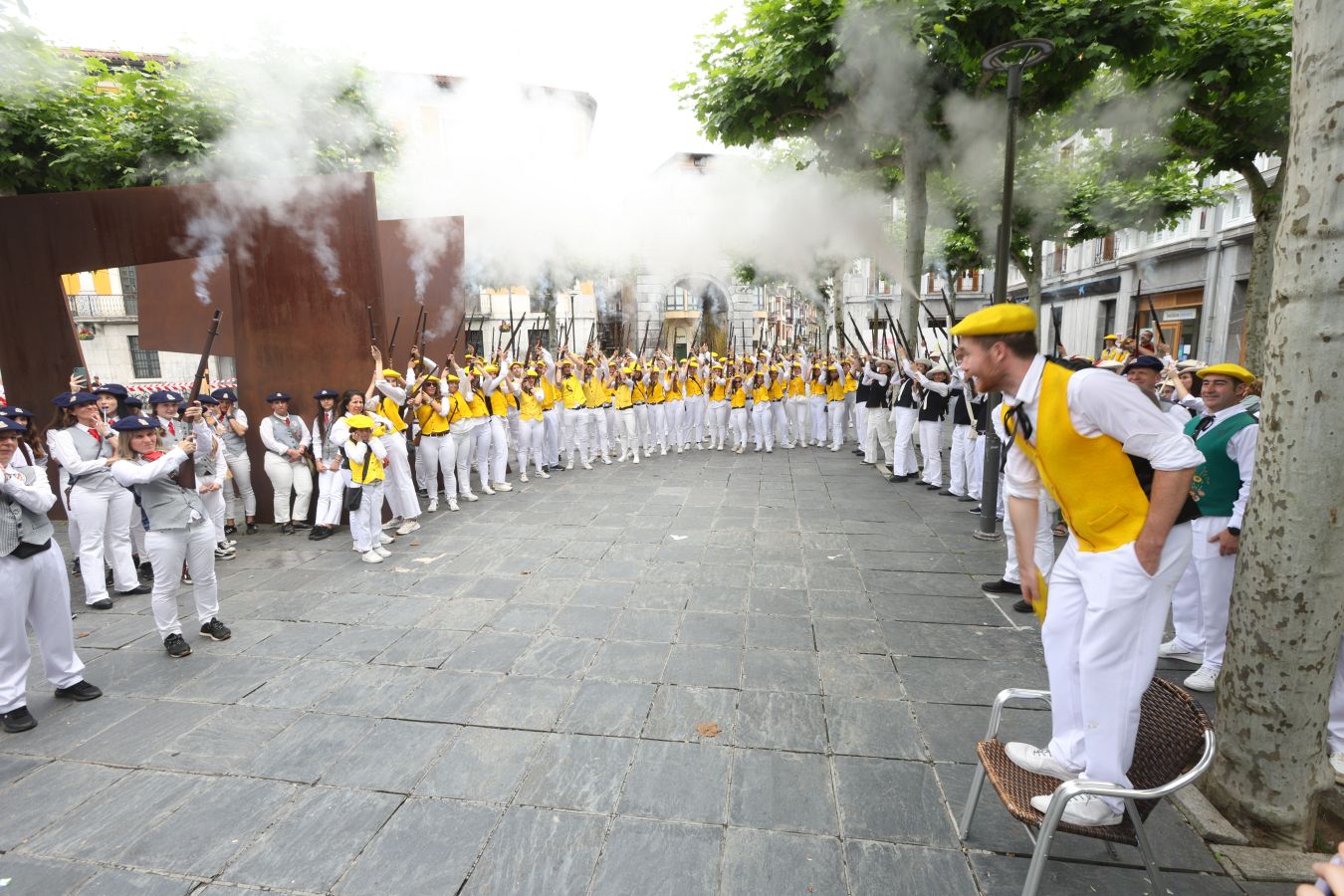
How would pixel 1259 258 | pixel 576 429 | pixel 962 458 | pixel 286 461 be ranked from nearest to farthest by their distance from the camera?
pixel 286 461
pixel 962 458
pixel 1259 258
pixel 576 429

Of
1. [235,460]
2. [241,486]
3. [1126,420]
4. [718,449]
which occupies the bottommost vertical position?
[718,449]

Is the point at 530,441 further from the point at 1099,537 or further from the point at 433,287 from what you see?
the point at 1099,537

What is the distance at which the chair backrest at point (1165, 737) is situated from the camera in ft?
7.27

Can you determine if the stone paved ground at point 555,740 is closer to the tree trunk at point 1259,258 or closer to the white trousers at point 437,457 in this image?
the white trousers at point 437,457

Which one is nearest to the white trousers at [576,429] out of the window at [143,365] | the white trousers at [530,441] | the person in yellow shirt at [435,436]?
the white trousers at [530,441]

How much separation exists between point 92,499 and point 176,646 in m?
2.31

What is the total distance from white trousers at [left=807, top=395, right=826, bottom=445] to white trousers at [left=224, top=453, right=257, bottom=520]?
1092cm

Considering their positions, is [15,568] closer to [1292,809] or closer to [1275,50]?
[1292,809]

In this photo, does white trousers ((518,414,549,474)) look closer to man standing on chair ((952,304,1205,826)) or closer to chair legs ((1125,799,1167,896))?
man standing on chair ((952,304,1205,826))

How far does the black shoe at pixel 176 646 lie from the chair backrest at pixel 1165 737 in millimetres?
5734

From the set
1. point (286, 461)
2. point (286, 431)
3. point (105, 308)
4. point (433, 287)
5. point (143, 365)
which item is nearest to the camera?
point (286, 431)

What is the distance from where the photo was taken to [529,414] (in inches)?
442

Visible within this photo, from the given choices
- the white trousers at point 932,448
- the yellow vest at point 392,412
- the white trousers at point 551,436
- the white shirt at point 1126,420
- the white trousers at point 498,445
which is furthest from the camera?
the white trousers at point 551,436

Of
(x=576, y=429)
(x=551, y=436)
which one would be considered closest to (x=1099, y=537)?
(x=551, y=436)
